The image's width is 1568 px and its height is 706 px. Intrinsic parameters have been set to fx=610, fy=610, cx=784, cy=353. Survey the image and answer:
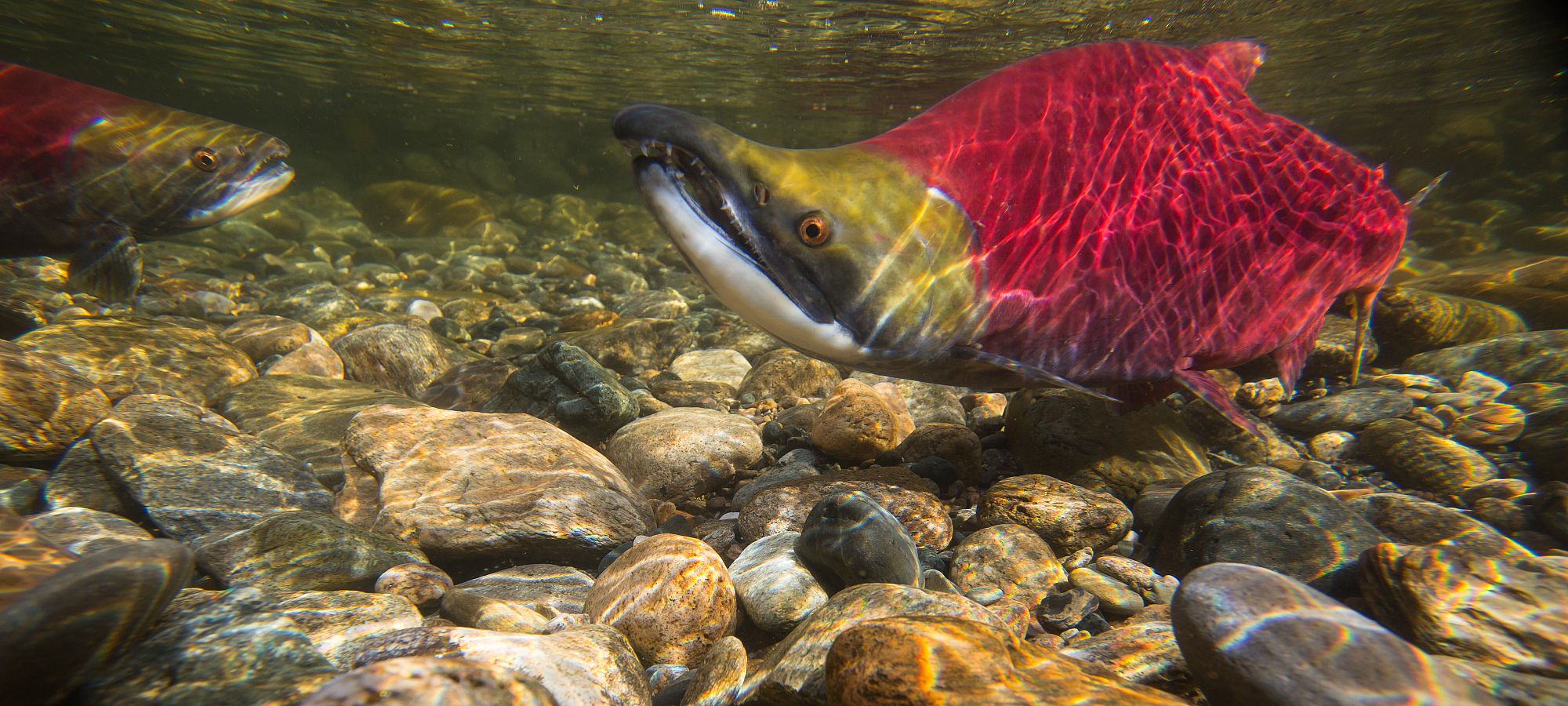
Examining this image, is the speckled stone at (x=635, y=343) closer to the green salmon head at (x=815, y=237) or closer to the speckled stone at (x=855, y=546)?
the speckled stone at (x=855, y=546)

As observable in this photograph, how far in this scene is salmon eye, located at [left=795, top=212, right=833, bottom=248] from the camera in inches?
77.0

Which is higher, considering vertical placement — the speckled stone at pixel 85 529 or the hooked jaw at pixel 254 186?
the hooked jaw at pixel 254 186

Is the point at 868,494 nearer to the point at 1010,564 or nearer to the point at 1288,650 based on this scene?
the point at 1010,564

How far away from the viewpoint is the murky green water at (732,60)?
636 inches

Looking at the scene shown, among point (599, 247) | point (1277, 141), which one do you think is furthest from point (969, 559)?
point (599, 247)

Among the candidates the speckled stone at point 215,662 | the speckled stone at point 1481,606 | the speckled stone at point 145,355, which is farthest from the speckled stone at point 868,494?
the speckled stone at point 145,355

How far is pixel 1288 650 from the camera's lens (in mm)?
1498

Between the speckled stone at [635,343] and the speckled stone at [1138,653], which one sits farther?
the speckled stone at [635,343]

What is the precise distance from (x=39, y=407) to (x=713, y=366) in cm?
448

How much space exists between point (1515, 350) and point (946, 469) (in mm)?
4591

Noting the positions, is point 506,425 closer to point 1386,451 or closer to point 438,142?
point 1386,451

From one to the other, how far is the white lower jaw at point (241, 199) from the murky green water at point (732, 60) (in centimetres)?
1291

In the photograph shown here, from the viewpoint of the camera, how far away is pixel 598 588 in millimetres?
2535

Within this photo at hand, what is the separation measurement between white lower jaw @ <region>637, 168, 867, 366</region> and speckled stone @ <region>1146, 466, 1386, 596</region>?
75.9 inches
